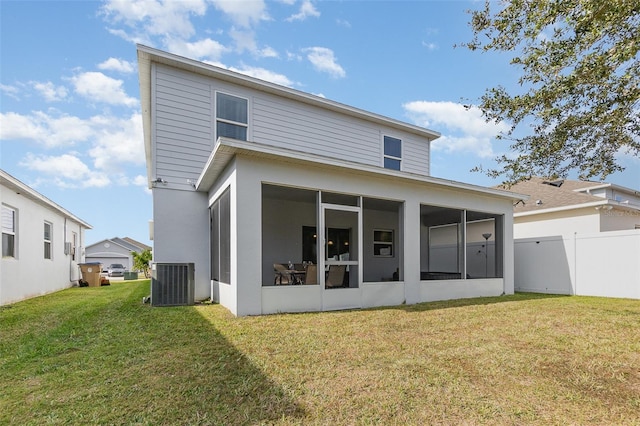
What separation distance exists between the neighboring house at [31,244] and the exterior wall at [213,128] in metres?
3.92

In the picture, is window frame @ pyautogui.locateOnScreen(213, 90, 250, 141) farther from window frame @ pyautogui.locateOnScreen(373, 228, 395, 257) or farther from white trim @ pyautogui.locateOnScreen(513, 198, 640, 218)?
white trim @ pyautogui.locateOnScreen(513, 198, 640, 218)

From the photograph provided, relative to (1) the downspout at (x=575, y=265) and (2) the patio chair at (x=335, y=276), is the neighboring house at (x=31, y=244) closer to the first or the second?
(2) the patio chair at (x=335, y=276)

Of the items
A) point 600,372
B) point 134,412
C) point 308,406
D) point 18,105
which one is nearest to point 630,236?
point 600,372

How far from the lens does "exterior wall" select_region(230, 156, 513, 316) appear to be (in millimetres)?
6387

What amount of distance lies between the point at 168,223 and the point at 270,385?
630 cm

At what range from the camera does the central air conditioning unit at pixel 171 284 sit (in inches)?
298

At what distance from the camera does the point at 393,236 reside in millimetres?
13266

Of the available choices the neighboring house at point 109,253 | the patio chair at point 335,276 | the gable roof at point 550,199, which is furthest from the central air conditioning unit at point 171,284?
the neighboring house at point 109,253

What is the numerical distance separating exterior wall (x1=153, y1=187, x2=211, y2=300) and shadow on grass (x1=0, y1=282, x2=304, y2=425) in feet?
9.72

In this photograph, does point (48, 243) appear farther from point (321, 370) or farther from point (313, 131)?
point (321, 370)

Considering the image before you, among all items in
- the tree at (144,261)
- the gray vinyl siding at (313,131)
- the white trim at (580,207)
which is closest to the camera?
the gray vinyl siding at (313,131)

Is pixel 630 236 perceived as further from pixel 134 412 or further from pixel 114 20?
pixel 114 20

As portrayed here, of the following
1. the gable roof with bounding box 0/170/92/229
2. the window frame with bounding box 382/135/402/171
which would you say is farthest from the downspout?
the gable roof with bounding box 0/170/92/229

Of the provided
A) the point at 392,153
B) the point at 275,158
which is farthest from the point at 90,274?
the point at 392,153
